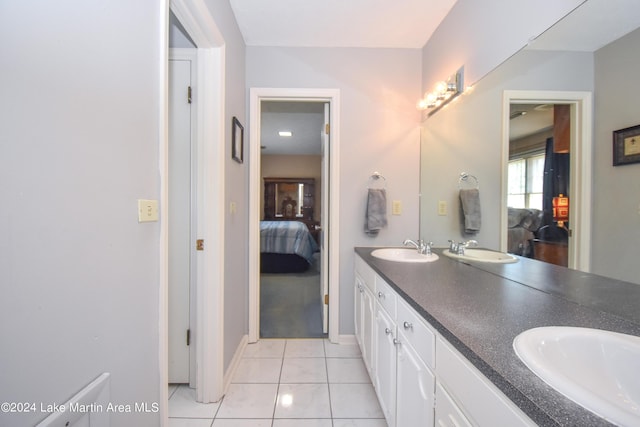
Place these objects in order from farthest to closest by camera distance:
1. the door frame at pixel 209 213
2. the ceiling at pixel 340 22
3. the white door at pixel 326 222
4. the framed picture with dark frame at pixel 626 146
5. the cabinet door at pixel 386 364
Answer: the white door at pixel 326 222 → the ceiling at pixel 340 22 → the door frame at pixel 209 213 → the cabinet door at pixel 386 364 → the framed picture with dark frame at pixel 626 146

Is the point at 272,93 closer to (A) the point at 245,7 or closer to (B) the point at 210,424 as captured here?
(A) the point at 245,7

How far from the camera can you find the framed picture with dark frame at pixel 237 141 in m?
1.80

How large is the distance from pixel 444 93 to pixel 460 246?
1.12 meters

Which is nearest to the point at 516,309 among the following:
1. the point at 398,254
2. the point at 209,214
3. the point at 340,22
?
the point at 398,254

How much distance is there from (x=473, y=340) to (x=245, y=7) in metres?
2.32

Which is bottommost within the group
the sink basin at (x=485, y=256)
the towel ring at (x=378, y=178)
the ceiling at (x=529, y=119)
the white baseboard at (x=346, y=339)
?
the white baseboard at (x=346, y=339)

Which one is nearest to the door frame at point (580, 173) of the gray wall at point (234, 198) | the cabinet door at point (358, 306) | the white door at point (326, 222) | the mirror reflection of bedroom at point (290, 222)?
the cabinet door at point (358, 306)

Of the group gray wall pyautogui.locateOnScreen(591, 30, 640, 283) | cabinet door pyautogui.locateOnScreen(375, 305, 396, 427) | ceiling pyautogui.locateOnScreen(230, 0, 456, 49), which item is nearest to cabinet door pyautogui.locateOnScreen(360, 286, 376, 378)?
cabinet door pyautogui.locateOnScreen(375, 305, 396, 427)

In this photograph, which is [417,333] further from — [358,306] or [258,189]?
[258,189]

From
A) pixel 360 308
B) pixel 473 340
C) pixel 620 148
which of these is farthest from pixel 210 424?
pixel 620 148

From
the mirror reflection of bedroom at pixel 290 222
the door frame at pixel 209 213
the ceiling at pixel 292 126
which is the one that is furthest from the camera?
the ceiling at pixel 292 126

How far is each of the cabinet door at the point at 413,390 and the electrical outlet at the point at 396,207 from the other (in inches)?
52.1

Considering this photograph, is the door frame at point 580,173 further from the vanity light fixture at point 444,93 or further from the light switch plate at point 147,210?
the light switch plate at point 147,210

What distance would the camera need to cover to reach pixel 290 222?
5176mm
